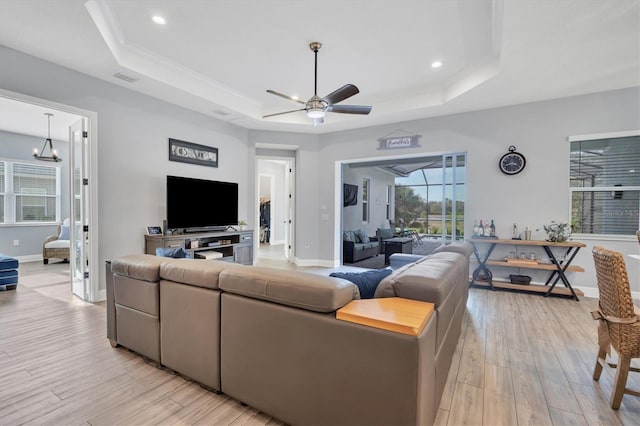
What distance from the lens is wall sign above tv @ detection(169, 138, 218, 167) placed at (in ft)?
16.1

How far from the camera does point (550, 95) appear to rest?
4.37 metres

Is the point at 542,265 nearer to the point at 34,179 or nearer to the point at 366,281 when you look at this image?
the point at 366,281

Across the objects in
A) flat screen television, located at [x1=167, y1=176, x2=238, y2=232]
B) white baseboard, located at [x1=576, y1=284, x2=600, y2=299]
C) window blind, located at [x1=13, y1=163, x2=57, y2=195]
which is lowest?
white baseboard, located at [x1=576, y1=284, x2=600, y2=299]

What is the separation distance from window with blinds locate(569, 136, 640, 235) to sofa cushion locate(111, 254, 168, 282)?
5.50 metres

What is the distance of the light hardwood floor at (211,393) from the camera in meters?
1.77

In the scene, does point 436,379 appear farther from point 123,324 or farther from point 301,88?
point 301,88

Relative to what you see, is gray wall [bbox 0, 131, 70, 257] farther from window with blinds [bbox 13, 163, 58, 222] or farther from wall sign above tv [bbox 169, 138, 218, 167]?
wall sign above tv [bbox 169, 138, 218, 167]

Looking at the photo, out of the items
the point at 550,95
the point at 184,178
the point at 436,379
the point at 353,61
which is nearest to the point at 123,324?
the point at 436,379

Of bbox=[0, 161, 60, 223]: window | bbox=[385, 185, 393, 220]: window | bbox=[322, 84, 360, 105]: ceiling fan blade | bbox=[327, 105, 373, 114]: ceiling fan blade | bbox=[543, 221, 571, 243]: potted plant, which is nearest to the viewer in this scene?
bbox=[322, 84, 360, 105]: ceiling fan blade

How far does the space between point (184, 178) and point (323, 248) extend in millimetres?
3242

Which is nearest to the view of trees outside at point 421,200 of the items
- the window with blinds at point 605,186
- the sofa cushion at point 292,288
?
the window with blinds at point 605,186

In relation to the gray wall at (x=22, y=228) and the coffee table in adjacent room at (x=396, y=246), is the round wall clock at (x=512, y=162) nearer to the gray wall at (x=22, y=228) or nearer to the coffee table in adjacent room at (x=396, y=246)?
the coffee table in adjacent room at (x=396, y=246)

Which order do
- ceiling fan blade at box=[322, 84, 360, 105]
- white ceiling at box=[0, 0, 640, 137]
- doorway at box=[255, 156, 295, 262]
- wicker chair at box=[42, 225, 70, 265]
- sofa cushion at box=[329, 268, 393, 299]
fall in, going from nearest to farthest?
sofa cushion at box=[329, 268, 393, 299], white ceiling at box=[0, 0, 640, 137], ceiling fan blade at box=[322, 84, 360, 105], wicker chair at box=[42, 225, 70, 265], doorway at box=[255, 156, 295, 262]

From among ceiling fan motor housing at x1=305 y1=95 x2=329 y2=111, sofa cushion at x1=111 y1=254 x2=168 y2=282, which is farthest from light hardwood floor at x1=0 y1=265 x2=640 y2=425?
ceiling fan motor housing at x1=305 y1=95 x2=329 y2=111
